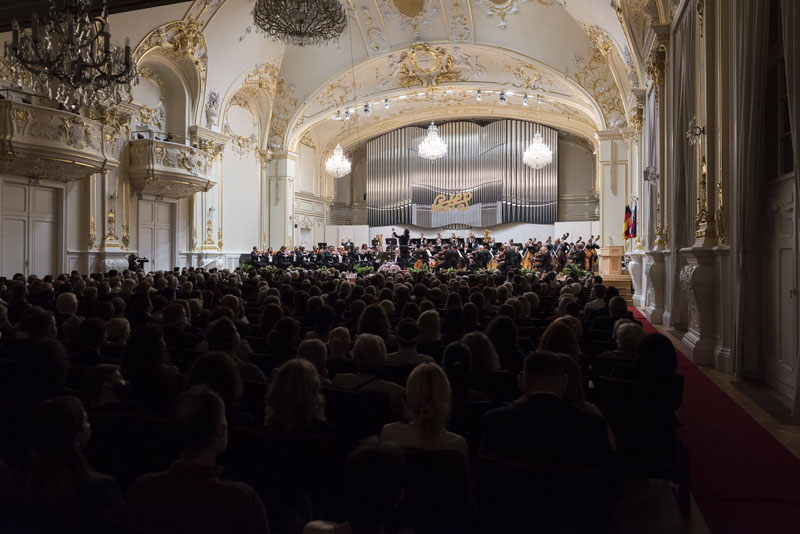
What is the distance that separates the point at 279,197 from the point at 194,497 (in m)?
20.6

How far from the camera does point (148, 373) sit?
120 inches

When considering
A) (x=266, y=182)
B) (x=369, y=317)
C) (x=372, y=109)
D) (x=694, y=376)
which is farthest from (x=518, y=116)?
(x=369, y=317)

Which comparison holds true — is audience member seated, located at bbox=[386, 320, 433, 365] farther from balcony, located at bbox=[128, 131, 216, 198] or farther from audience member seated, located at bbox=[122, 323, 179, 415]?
balcony, located at bbox=[128, 131, 216, 198]

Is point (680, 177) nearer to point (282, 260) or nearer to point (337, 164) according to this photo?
point (337, 164)

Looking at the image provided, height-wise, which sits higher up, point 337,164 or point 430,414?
point 337,164

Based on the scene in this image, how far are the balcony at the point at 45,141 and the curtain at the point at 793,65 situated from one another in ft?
39.5

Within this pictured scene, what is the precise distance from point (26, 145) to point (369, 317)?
395 inches

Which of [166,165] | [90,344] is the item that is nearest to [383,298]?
[90,344]

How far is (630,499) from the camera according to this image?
2758mm

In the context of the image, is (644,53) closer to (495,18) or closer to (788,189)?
(495,18)

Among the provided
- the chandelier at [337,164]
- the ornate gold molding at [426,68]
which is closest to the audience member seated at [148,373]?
the chandelier at [337,164]

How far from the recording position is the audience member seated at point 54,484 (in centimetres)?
152

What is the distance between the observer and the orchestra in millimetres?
17469

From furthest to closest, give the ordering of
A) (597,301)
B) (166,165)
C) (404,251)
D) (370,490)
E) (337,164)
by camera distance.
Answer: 1. (404,251)
2. (337,164)
3. (166,165)
4. (597,301)
5. (370,490)
